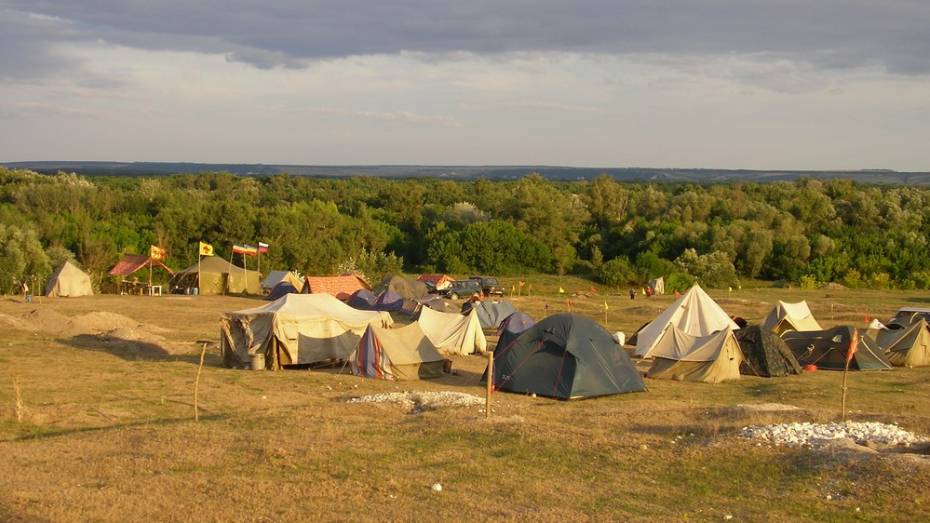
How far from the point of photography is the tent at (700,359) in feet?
76.2

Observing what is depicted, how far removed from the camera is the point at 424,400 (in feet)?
56.5

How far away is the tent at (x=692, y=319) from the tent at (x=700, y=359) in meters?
2.88

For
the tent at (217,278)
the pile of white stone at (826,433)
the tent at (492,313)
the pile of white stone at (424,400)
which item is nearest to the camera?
the pile of white stone at (826,433)

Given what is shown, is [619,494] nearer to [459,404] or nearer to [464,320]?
[459,404]

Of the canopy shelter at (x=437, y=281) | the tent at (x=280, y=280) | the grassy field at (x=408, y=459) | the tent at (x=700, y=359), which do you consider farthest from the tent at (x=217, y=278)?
the tent at (x=700, y=359)

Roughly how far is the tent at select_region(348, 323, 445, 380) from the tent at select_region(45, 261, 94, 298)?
2925 centimetres

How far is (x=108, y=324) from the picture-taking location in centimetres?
3045

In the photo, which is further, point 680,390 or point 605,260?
point 605,260

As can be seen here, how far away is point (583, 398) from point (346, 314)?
8.20 m

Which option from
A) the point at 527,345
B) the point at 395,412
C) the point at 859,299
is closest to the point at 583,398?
the point at 527,345

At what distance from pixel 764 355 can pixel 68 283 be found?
36.6 m

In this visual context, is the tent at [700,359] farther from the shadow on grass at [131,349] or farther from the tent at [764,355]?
the shadow on grass at [131,349]

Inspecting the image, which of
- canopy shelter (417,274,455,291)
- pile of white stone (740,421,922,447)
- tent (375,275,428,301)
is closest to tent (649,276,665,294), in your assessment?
canopy shelter (417,274,455,291)

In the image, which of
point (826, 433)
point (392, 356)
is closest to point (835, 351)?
point (392, 356)
